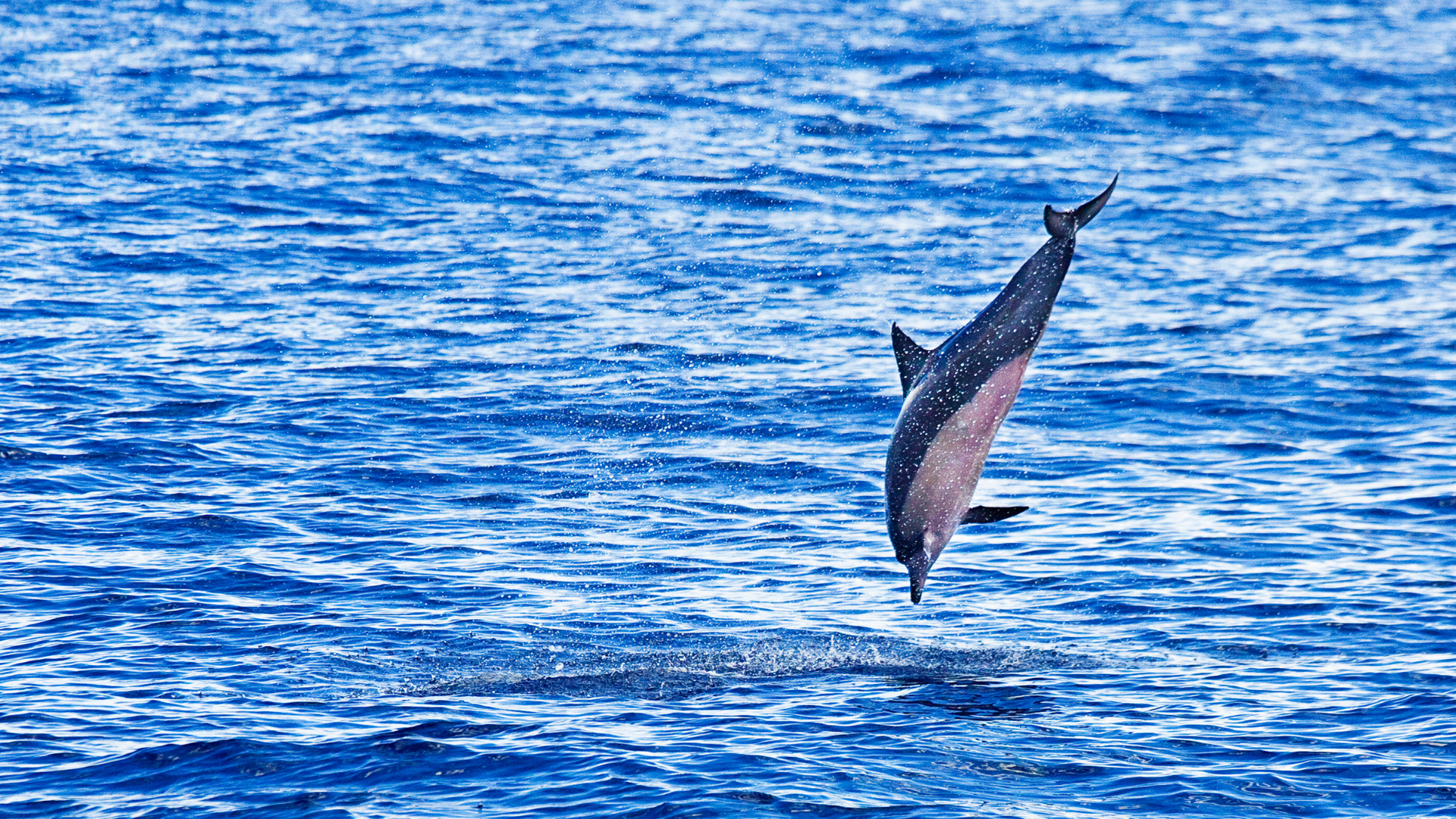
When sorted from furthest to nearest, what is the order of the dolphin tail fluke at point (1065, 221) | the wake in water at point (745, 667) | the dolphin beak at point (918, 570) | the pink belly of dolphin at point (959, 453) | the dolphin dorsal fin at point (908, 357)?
the wake in water at point (745, 667) → the dolphin dorsal fin at point (908, 357) → the dolphin beak at point (918, 570) → the pink belly of dolphin at point (959, 453) → the dolphin tail fluke at point (1065, 221)

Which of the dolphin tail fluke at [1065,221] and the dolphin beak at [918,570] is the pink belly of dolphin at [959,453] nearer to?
the dolphin beak at [918,570]

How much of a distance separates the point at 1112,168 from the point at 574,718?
2977 cm

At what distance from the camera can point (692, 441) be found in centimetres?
2703

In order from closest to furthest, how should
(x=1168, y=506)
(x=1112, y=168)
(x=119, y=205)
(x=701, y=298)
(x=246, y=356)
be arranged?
(x=1168, y=506)
(x=246, y=356)
(x=701, y=298)
(x=119, y=205)
(x=1112, y=168)

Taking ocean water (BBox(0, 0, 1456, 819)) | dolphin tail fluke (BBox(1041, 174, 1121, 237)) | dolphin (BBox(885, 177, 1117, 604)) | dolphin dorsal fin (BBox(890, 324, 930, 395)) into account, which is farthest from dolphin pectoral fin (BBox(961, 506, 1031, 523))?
ocean water (BBox(0, 0, 1456, 819))

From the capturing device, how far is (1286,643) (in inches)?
780

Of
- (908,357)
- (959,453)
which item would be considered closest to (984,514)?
(959,453)

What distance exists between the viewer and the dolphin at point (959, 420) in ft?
45.0

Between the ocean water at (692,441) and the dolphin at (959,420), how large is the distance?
2.69 m

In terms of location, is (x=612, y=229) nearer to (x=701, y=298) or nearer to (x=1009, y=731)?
(x=701, y=298)

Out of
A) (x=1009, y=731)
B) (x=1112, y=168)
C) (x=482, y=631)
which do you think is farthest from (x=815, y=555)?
(x=1112, y=168)

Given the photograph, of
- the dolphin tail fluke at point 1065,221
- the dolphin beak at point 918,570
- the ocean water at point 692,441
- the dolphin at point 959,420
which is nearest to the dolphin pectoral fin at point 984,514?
the dolphin at point 959,420

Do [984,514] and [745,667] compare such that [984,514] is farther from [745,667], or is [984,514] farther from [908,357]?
[745,667]

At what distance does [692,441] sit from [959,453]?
44.2ft
